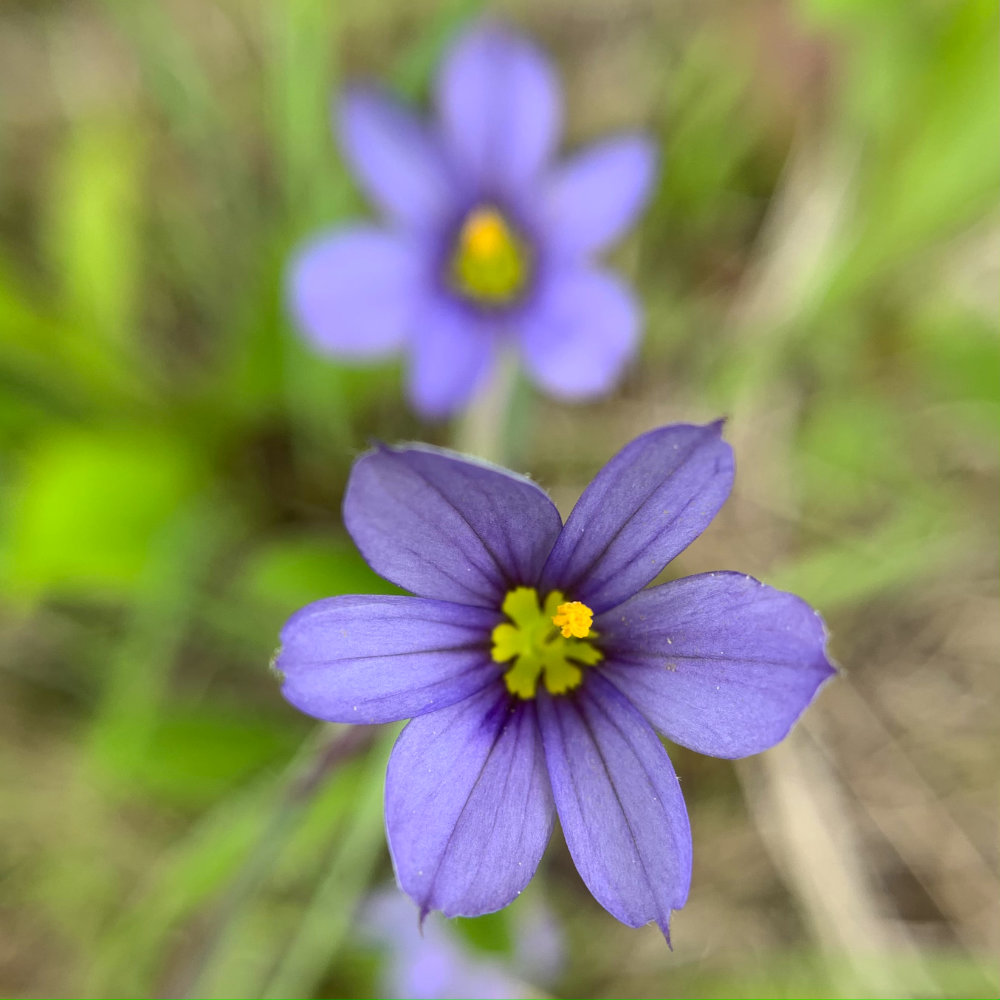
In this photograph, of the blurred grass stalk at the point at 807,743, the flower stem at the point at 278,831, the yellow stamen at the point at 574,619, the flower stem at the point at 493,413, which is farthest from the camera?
the blurred grass stalk at the point at 807,743

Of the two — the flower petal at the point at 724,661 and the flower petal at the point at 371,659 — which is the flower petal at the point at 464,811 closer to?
the flower petal at the point at 371,659

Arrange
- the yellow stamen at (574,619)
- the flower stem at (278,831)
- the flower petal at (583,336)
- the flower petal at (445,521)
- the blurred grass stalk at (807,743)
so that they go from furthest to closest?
the blurred grass stalk at (807,743) → the flower petal at (583,336) → the flower stem at (278,831) → the yellow stamen at (574,619) → the flower petal at (445,521)

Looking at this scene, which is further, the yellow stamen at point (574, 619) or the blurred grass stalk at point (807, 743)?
the blurred grass stalk at point (807, 743)

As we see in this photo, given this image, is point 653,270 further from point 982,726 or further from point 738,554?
point 982,726

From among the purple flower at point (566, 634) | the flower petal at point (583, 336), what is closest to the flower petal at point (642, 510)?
the purple flower at point (566, 634)

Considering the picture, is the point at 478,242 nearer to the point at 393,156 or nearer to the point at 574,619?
the point at 393,156

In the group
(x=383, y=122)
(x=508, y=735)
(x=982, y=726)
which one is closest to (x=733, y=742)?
(x=508, y=735)

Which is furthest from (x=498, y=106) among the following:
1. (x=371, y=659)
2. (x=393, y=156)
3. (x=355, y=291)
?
(x=371, y=659)
